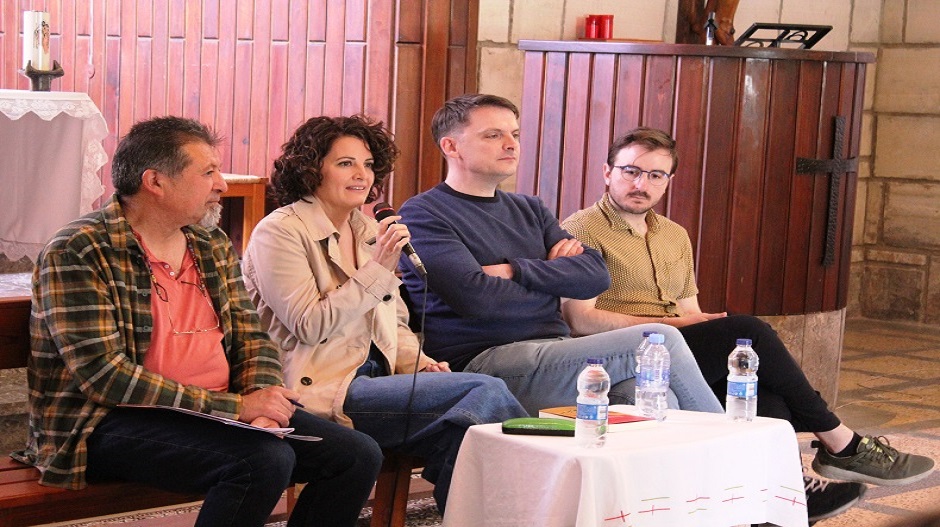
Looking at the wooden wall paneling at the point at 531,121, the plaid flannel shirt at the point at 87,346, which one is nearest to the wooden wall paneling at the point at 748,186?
the wooden wall paneling at the point at 531,121

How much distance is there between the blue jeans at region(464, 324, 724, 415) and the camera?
3432 mm

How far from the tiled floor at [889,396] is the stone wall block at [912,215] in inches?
23.7

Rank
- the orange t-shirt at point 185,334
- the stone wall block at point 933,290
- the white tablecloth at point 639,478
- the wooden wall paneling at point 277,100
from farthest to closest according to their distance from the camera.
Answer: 1. the stone wall block at point 933,290
2. the wooden wall paneling at point 277,100
3. the orange t-shirt at point 185,334
4. the white tablecloth at point 639,478

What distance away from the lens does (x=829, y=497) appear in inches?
149

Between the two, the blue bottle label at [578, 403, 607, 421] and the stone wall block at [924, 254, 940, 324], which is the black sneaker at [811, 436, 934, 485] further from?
the stone wall block at [924, 254, 940, 324]

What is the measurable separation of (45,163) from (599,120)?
253cm

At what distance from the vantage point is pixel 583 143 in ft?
19.2

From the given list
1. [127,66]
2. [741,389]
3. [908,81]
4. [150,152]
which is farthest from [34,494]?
[908,81]

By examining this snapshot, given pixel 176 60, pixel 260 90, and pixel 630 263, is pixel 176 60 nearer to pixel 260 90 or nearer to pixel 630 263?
pixel 260 90

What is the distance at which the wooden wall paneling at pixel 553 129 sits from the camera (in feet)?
19.3

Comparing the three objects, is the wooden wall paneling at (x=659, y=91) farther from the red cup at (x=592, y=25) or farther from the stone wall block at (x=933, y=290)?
the stone wall block at (x=933, y=290)

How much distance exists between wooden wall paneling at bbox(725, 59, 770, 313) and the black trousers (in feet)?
6.53

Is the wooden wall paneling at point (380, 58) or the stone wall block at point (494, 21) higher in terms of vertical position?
the stone wall block at point (494, 21)

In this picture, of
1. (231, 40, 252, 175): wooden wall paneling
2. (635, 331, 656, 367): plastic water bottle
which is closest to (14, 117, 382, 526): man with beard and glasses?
(635, 331, 656, 367): plastic water bottle
